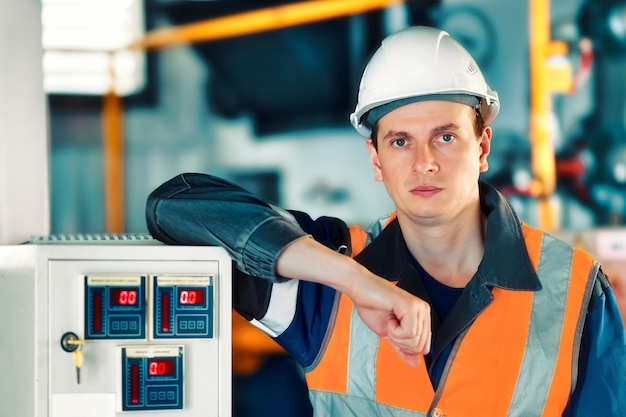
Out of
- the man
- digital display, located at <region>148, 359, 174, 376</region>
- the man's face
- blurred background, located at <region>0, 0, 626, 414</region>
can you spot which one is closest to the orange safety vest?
the man

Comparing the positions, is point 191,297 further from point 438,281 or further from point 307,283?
point 438,281

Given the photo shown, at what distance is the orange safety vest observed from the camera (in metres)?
1.75

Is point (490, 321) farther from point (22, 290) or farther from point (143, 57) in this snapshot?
point (143, 57)

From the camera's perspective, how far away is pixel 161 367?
1503 millimetres

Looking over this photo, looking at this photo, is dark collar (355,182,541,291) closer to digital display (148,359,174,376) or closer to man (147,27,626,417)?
man (147,27,626,417)

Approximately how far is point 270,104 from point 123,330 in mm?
2311

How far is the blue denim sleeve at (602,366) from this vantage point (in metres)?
1.71

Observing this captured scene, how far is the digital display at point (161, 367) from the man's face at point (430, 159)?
69cm

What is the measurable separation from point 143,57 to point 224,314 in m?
2.31

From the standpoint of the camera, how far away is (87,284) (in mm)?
1475

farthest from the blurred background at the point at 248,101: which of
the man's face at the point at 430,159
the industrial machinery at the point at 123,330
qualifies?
the industrial machinery at the point at 123,330

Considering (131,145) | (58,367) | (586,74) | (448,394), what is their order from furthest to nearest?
(586,74)
(131,145)
(448,394)
(58,367)

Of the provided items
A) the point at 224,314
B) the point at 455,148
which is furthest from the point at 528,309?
the point at 224,314

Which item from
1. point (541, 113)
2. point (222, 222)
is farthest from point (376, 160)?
point (541, 113)
